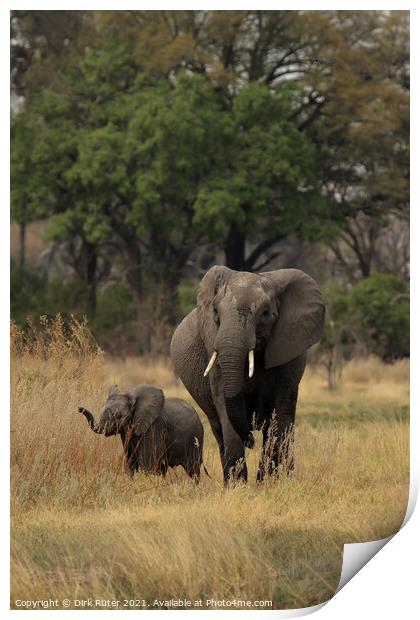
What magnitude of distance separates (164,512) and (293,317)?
188 cm

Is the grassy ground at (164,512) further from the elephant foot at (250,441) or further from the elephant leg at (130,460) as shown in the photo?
the elephant foot at (250,441)

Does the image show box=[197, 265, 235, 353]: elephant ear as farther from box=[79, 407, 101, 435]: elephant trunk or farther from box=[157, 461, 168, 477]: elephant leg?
box=[157, 461, 168, 477]: elephant leg

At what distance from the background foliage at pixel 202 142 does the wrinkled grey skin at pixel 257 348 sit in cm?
1034

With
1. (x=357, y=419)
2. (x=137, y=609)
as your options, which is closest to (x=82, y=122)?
(x=357, y=419)

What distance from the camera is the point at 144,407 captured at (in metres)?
10.6

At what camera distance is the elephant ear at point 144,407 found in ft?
34.6

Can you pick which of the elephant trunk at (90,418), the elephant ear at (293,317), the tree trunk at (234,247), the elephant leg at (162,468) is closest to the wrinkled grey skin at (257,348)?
the elephant ear at (293,317)

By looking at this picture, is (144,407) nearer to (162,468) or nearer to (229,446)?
(162,468)

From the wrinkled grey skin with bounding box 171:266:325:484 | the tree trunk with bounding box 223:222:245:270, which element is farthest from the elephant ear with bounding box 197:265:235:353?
the tree trunk with bounding box 223:222:245:270

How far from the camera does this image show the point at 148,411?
34.8ft

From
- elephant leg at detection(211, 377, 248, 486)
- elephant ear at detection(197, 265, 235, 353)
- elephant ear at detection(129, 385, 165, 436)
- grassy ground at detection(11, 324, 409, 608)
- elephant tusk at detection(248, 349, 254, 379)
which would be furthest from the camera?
elephant ear at detection(129, 385, 165, 436)

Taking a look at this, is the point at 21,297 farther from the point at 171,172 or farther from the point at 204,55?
the point at 204,55

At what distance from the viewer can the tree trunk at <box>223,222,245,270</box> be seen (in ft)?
Result: 74.6

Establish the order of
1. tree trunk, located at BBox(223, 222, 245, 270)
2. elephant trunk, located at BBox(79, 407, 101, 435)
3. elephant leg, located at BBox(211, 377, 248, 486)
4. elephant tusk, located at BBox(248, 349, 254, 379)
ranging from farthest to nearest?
1. tree trunk, located at BBox(223, 222, 245, 270)
2. elephant trunk, located at BBox(79, 407, 101, 435)
3. elephant leg, located at BBox(211, 377, 248, 486)
4. elephant tusk, located at BBox(248, 349, 254, 379)
